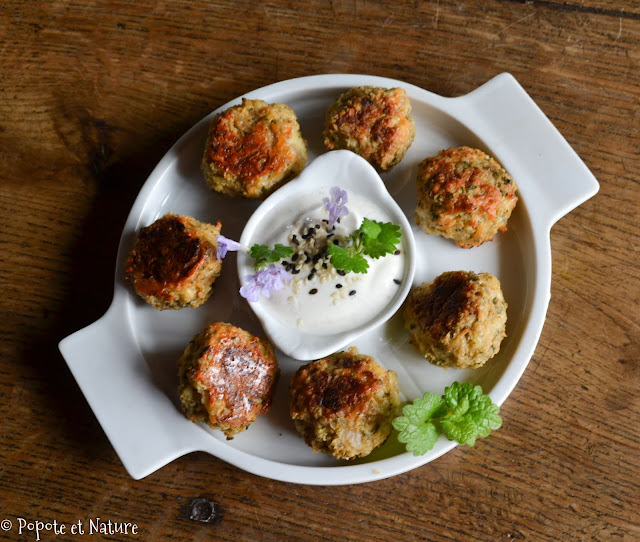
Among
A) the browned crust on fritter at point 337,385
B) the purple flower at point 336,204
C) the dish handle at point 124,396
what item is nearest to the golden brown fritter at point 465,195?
the purple flower at point 336,204

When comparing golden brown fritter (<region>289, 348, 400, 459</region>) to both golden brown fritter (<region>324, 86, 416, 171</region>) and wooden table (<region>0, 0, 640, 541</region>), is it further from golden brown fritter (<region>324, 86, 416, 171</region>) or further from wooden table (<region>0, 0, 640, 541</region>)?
golden brown fritter (<region>324, 86, 416, 171</region>)

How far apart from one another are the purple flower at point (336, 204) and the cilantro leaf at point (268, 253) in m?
0.30

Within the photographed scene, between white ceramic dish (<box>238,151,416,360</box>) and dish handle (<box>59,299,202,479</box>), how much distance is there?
770mm

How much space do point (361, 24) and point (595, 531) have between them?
3525 mm

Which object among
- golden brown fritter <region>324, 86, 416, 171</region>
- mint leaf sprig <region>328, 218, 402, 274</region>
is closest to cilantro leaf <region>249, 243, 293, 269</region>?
mint leaf sprig <region>328, 218, 402, 274</region>

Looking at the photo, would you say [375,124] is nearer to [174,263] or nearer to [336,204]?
[336,204]

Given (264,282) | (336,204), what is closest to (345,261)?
(336,204)

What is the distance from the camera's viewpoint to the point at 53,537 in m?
3.70

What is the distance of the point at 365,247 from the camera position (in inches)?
128

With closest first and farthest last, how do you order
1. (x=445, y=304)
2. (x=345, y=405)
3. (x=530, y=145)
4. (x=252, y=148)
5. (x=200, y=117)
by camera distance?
1. (x=345, y=405)
2. (x=445, y=304)
3. (x=252, y=148)
4. (x=530, y=145)
5. (x=200, y=117)

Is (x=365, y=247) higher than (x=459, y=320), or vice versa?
(x=365, y=247)

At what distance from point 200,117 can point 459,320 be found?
6.96 ft

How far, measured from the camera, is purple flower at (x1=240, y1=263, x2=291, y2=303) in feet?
10.7

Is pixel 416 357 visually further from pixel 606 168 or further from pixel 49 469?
pixel 49 469
